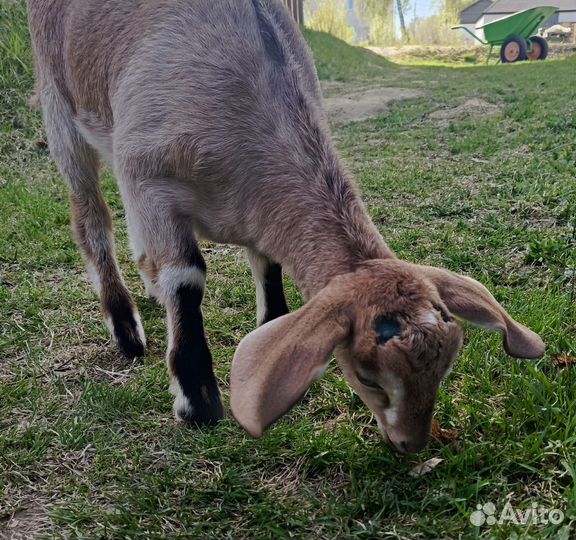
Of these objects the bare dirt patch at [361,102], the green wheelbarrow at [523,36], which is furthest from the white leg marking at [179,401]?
the green wheelbarrow at [523,36]

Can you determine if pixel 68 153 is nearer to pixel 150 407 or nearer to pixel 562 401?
pixel 150 407

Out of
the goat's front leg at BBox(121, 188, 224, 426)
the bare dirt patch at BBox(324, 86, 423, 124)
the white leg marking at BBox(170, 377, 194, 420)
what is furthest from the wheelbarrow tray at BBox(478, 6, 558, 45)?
the white leg marking at BBox(170, 377, 194, 420)

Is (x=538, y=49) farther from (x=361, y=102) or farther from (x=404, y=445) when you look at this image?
(x=404, y=445)

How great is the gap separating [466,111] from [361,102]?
2212mm

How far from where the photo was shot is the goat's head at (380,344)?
5.63ft

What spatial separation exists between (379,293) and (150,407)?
1.35 metres

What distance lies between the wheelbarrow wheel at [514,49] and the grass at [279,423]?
23038mm

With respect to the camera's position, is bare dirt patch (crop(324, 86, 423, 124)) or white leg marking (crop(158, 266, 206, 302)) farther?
bare dirt patch (crop(324, 86, 423, 124))

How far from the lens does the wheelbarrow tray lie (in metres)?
25.8

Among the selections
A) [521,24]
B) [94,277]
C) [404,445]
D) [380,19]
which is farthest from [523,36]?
[404,445]

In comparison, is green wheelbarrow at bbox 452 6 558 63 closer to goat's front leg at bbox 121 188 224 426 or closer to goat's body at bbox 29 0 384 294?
goat's body at bbox 29 0 384 294

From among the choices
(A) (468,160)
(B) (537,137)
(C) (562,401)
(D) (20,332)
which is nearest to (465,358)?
(C) (562,401)

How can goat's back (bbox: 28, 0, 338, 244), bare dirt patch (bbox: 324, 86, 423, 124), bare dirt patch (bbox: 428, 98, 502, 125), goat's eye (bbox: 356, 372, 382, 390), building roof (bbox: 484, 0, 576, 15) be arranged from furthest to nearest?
building roof (bbox: 484, 0, 576, 15), bare dirt patch (bbox: 324, 86, 423, 124), bare dirt patch (bbox: 428, 98, 502, 125), goat's back (bbox: 28, 0, 338, 244), goat's eye (bbox: 356, 372, 382, 390)

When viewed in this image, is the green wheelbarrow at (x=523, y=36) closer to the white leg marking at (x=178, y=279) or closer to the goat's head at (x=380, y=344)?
the white leg marking at (x=178, y=279)
